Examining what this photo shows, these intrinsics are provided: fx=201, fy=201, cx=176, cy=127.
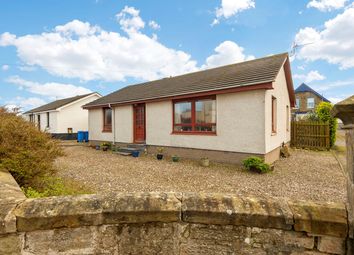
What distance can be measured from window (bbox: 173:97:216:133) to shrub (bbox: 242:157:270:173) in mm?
2253

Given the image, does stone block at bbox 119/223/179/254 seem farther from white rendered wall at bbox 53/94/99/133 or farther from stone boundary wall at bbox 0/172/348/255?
white rendered wall at bbox 53/94/99/133

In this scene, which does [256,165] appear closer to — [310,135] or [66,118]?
[310,135]

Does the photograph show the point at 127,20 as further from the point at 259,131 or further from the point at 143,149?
the point at 259,131

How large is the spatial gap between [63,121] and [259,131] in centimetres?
2090

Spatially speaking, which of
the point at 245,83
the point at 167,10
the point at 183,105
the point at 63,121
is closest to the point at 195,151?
the point at 183,105

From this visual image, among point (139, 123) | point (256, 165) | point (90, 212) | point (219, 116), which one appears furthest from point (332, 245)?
point (139, 123)

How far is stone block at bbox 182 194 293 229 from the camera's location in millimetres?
1425

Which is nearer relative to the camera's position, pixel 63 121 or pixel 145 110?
pixel 145 110

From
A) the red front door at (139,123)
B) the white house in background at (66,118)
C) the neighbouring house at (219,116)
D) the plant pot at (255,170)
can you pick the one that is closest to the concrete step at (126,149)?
the neighbouring house at (219,116)

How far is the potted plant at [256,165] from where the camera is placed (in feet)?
23.5

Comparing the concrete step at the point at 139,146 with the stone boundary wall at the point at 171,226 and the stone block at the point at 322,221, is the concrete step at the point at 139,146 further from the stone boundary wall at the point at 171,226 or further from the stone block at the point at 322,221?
the stone block at the point at 322,221

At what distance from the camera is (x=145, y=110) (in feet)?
38.8

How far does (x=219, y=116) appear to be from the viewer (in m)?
8.90

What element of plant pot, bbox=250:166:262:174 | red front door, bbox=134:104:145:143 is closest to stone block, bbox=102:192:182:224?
plant pot, bbox=250:166:262:174
